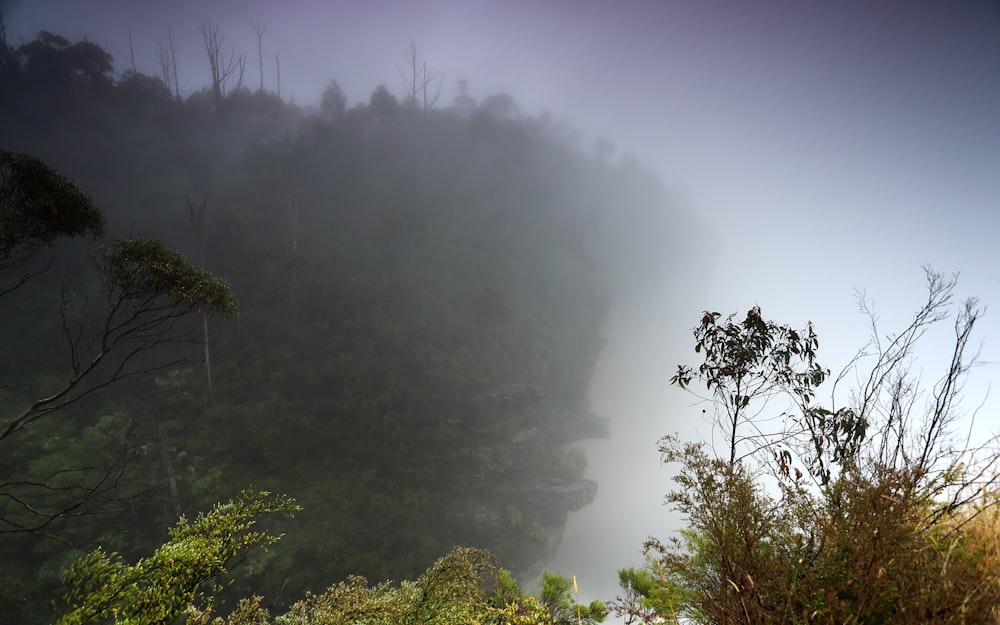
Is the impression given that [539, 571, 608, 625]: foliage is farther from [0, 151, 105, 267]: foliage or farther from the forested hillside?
[0, 151, 105, 267]: foliage

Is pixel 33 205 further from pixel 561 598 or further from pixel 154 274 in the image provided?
pixel 561 598

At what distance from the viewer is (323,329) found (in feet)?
70.1

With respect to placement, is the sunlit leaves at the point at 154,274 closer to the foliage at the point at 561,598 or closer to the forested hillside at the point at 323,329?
the forested hillside at the point at 323,329

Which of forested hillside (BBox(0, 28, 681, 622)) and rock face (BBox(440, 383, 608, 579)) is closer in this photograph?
forested hillside (BBox(0, 28, 681, 622))

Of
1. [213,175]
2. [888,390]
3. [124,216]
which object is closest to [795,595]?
[888,390]

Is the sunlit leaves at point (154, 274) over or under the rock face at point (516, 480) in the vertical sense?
over

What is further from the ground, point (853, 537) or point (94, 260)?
point (94, 260)

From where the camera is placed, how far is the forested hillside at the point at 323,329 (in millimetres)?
12164

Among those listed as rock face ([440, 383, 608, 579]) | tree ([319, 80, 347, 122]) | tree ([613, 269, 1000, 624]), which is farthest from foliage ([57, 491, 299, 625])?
tree ([319, 80, 347, 122])

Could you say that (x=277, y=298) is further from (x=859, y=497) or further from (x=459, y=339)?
(x=859, y=497)

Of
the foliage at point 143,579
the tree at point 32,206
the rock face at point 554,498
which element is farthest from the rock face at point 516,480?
the tree at point 32,206

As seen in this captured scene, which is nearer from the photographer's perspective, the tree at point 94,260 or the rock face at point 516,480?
the tree at point 94,260

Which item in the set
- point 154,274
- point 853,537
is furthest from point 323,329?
point 853,537

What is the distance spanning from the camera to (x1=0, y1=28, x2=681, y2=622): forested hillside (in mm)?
12164
